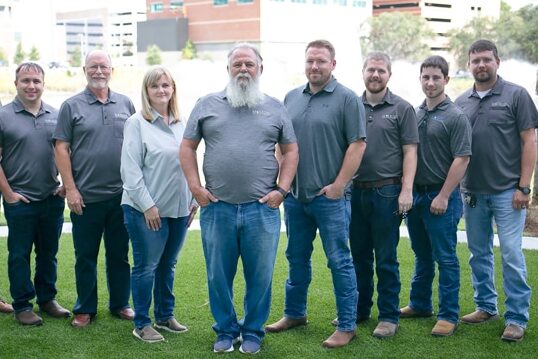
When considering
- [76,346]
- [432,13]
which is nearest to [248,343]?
[76,346]

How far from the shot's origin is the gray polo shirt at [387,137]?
4848 millimetres

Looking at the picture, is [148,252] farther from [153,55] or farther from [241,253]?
[153,55]

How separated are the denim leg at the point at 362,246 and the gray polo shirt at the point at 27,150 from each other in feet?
7.60

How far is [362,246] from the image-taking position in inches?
203

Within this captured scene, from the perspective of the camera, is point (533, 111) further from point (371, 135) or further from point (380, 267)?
point (380, 267)

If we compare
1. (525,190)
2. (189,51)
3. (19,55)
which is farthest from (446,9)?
(525,190)

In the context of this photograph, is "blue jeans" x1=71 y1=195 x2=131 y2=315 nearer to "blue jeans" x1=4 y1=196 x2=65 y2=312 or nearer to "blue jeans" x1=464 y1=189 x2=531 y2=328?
"blue jeans" x1=4 y1=196 x2=65 y2=312

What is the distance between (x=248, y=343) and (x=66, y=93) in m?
41.9

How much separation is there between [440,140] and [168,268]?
86.3 inches

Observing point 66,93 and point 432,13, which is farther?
point 432,13

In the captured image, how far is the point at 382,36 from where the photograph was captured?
70.6m

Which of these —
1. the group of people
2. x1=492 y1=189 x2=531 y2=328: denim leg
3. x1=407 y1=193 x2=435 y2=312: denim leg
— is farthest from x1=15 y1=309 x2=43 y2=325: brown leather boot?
x1=492 y1=189 x2=531 y2=328: denim leg

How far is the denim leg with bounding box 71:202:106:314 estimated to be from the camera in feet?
16.8

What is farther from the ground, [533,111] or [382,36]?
[382,36]
